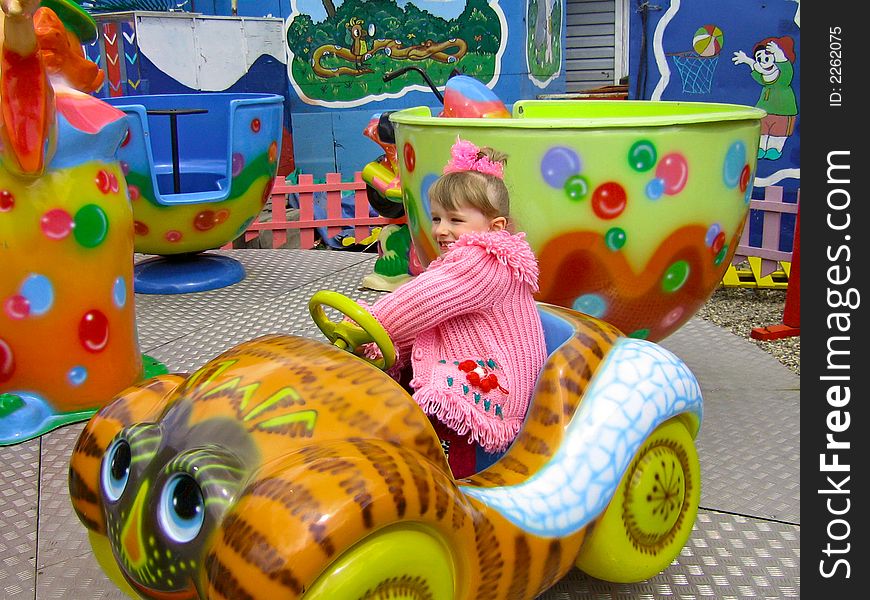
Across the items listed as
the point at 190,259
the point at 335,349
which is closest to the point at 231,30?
the point at 190,259

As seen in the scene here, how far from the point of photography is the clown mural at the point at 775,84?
348 centimetres

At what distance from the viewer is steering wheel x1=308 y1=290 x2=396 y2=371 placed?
1218 mm

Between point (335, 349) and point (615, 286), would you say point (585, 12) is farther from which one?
point (335, 349)

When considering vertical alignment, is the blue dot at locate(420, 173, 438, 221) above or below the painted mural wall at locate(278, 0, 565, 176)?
below

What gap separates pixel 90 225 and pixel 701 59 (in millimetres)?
2567

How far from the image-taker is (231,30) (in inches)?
212

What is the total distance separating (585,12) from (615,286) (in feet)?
18.8

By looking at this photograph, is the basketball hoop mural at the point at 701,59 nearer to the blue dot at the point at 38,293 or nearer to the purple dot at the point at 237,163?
the purple dot at the point at 237,163

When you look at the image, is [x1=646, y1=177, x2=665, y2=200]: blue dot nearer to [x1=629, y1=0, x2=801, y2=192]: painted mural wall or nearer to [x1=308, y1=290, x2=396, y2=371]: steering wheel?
[x1=308, y1=290, x2=396, y2=371]: steering wheel

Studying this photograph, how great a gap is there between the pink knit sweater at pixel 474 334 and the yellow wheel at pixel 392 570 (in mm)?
342

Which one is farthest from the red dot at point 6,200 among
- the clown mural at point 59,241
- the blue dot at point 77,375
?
the blue dot at point 77,375

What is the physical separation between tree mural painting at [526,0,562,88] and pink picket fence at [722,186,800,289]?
2.75 meters

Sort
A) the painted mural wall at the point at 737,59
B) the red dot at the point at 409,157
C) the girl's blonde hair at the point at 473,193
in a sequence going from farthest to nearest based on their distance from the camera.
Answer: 1. the painted mural wall at the point at 737,59
2. the red dot at the point at 409,157
3. the girl's blonde hair at the point at 473,193

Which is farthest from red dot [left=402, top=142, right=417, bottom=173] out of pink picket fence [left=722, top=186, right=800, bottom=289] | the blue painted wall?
the blue painted wall
